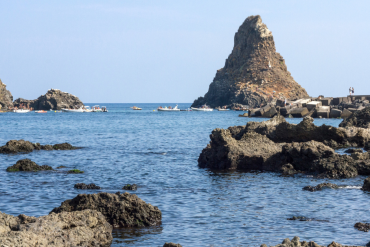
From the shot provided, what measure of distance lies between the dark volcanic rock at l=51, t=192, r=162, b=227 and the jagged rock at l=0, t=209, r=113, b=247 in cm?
148

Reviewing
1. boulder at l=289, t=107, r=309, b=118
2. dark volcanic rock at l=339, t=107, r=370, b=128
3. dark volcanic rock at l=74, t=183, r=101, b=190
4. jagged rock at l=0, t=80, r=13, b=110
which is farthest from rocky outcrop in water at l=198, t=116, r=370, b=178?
jagged rock at l=0, t=80, r=13, b=110

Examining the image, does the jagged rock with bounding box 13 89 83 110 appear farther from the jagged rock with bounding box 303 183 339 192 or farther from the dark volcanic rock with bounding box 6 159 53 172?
the jagged rock with bounding box 303 183 339 192

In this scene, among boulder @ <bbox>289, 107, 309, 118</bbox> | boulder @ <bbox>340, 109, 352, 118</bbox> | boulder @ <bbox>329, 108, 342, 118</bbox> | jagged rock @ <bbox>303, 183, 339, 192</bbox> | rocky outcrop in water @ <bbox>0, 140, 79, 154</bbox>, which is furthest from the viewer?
boulder @ <bbox>289, 107, 309, 118</bbox>

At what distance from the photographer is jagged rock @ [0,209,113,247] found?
27.7 ft

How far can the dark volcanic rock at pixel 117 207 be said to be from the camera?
1218 centimetres

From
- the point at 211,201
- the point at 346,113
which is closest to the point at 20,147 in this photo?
the point at 211,201

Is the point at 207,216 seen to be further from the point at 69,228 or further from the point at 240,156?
the point at 240,156

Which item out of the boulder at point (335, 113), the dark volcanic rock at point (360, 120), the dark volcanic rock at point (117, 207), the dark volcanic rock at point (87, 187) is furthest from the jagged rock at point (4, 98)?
the dark volcanic rock at point (117, 207)

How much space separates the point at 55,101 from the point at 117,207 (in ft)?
562

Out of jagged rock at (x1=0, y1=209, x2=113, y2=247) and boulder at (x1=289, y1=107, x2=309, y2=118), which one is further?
boulder at (x1=289, y1=107, x2=309, y2=118)

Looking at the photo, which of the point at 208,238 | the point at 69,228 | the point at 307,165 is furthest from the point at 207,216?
the point at 307,165

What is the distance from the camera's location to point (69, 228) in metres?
9.69

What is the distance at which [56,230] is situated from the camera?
30.5 ft

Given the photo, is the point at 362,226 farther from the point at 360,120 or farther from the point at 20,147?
the point at 360,120
